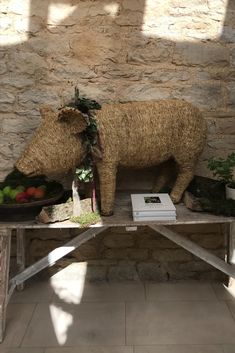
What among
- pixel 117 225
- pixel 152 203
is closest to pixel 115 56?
pixel 152 203

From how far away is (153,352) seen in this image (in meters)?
1.73

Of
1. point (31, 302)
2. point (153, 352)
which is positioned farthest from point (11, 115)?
point (153, 352)

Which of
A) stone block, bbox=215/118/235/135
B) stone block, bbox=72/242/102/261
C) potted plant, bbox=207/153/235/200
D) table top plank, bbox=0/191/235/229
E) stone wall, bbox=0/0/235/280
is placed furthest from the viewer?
stone block, bbox=72/242/102/261

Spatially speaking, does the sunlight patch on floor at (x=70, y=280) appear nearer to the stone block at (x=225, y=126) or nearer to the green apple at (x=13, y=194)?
the green apple at (x=13, y=194)

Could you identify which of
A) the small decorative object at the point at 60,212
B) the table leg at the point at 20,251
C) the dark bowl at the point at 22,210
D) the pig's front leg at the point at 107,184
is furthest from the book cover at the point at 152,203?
the table leg at the point at 20,251

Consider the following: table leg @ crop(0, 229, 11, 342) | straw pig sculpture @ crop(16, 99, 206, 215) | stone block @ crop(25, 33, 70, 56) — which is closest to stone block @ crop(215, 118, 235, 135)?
straw pig sculpture @ crop(16, 99, 206, 215)

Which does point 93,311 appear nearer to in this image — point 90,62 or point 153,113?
point 153,113

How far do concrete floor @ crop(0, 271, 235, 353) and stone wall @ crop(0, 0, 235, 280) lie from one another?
99cm

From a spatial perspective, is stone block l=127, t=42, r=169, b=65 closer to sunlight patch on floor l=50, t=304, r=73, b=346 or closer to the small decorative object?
the small decorative object

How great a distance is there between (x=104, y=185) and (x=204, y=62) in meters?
1.01

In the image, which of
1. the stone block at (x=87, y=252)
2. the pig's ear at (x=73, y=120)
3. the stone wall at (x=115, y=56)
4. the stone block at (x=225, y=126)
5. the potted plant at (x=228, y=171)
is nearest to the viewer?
the pig's ear at (x=73, y=120)

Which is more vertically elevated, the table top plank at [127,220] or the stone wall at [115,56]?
the stone wall at [115,56]

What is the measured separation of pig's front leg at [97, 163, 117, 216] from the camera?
1.80 m

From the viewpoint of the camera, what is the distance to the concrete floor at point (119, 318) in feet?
5.86
